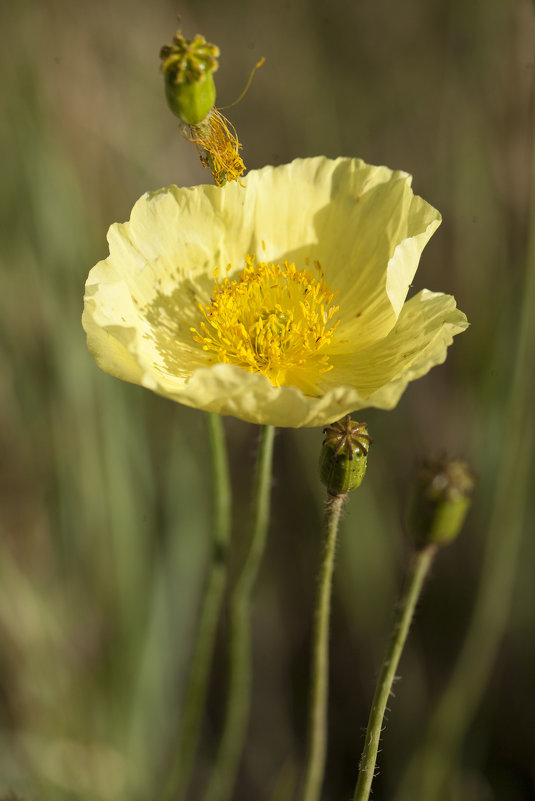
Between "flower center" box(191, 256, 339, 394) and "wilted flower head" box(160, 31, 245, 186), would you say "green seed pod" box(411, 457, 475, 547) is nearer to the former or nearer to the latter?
"flower center" box(191, 256, 339, 394)

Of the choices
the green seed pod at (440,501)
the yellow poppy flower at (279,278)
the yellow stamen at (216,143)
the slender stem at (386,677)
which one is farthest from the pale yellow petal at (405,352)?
the yellow stamen at (216,143)

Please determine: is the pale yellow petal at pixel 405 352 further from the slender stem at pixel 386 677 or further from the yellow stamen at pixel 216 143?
the yellow stamen at pixel 216 143

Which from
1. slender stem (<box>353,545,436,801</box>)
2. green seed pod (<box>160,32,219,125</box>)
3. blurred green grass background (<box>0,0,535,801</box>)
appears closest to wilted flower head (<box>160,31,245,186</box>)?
green seed pod (<box>160,32,219,125</box>)

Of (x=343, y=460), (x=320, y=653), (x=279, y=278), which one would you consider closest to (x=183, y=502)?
(x=279, y=278)

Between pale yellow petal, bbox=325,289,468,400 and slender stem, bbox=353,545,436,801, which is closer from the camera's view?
slender stem, bbox=353,545,436,801

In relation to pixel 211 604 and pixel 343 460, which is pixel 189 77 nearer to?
pixel 343 460

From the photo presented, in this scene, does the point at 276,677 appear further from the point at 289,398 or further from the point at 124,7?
the point at 124,7
